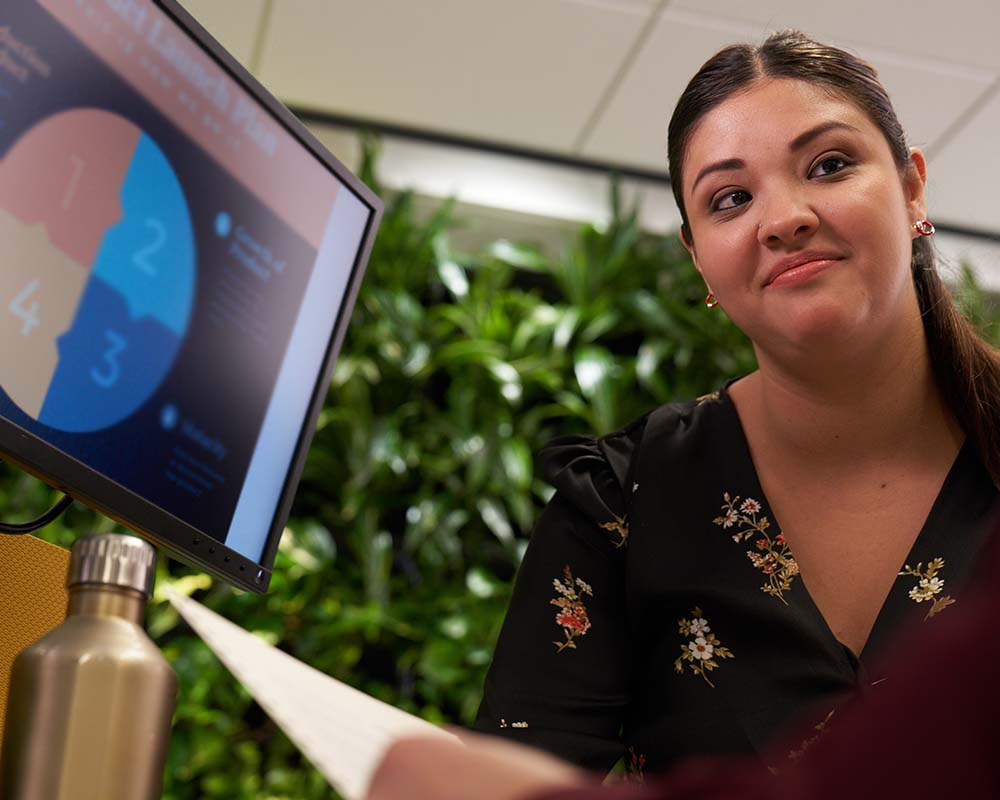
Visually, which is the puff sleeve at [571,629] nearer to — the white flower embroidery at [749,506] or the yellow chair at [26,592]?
the white flower embroidery at [749,506]

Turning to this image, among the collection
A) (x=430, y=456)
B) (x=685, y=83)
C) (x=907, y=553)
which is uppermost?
(x=685, y=83)

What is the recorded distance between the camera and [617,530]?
118cm

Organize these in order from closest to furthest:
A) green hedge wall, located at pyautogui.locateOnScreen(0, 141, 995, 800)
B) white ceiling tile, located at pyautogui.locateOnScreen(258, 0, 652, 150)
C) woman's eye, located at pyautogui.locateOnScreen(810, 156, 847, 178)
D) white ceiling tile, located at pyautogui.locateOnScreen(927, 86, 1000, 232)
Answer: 1. woman's eye, located at pyautogui.locateOnScreen(810, 156, 847, 178)
2. green hedge wall, located at pyautogui.locateOnScreen(0, 141, 995, 800)
3. white ceiling tile, located at pyautogui.locateOnScreen(258, 0, 652, 150)
4. white ceiling tile, located at pyautogui.locateOnScreen(927, 86, 1000, 232)

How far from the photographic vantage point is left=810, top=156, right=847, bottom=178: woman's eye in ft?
3.72

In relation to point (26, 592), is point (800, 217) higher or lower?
higher

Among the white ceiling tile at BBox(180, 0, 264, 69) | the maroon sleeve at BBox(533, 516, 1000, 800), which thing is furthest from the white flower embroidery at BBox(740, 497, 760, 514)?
the white ceiling tile at BBox(180, 0, 264, 69)

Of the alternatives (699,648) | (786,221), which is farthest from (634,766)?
(786,221)

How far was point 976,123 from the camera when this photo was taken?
3.01 metres

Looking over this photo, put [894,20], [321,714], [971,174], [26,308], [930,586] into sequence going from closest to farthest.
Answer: [321,714] < [26,308] < [930,586] < [894,20] < [971,174]

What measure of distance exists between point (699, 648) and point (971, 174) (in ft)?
8.35

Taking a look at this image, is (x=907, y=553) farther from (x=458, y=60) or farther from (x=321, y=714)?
(x=458, y=60)

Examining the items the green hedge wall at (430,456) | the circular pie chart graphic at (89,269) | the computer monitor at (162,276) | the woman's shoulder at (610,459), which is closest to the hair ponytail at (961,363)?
the woman's shoulder at (610,459)

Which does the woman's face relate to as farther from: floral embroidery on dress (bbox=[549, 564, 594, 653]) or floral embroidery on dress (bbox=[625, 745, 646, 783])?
floral embroidery on dress (bbox=[625, 745, 646, 783])

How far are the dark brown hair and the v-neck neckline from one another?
36mm
